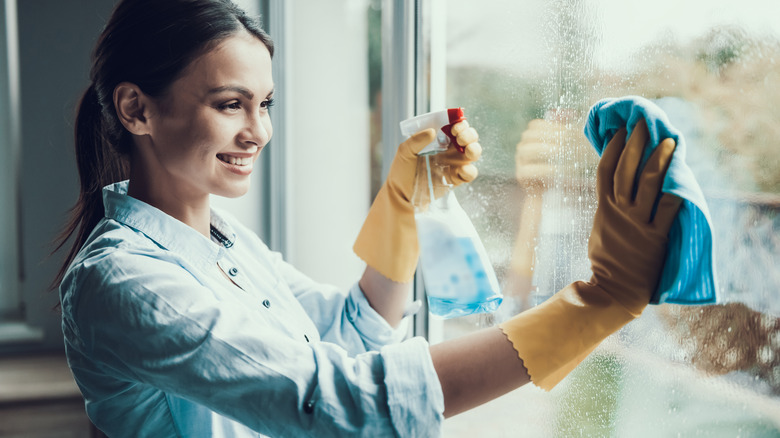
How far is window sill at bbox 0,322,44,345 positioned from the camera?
6.05ft

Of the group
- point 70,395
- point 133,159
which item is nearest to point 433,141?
point 133,159

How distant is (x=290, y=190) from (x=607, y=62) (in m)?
1.10

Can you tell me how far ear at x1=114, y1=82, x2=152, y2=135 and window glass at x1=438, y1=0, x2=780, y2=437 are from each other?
51 centimetres

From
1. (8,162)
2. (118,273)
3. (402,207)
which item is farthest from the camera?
(8,162)

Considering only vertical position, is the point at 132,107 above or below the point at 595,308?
above

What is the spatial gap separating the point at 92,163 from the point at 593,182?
756 mm

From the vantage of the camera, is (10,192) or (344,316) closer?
(344,316)

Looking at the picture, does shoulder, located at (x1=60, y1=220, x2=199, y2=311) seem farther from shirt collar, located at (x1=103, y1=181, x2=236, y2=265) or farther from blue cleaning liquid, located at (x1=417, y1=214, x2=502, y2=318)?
blue cleaning liquid, located at (x1=417, y1=214, x2=502, y2=318)

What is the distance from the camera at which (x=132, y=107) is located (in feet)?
2.57

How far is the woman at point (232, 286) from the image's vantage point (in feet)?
1.76

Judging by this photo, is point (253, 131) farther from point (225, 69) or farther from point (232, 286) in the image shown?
point (232, 286)

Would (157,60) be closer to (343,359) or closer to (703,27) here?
(343,359)

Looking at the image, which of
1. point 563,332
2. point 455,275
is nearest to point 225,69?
point 455,275

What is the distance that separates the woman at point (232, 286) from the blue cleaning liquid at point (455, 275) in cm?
9
